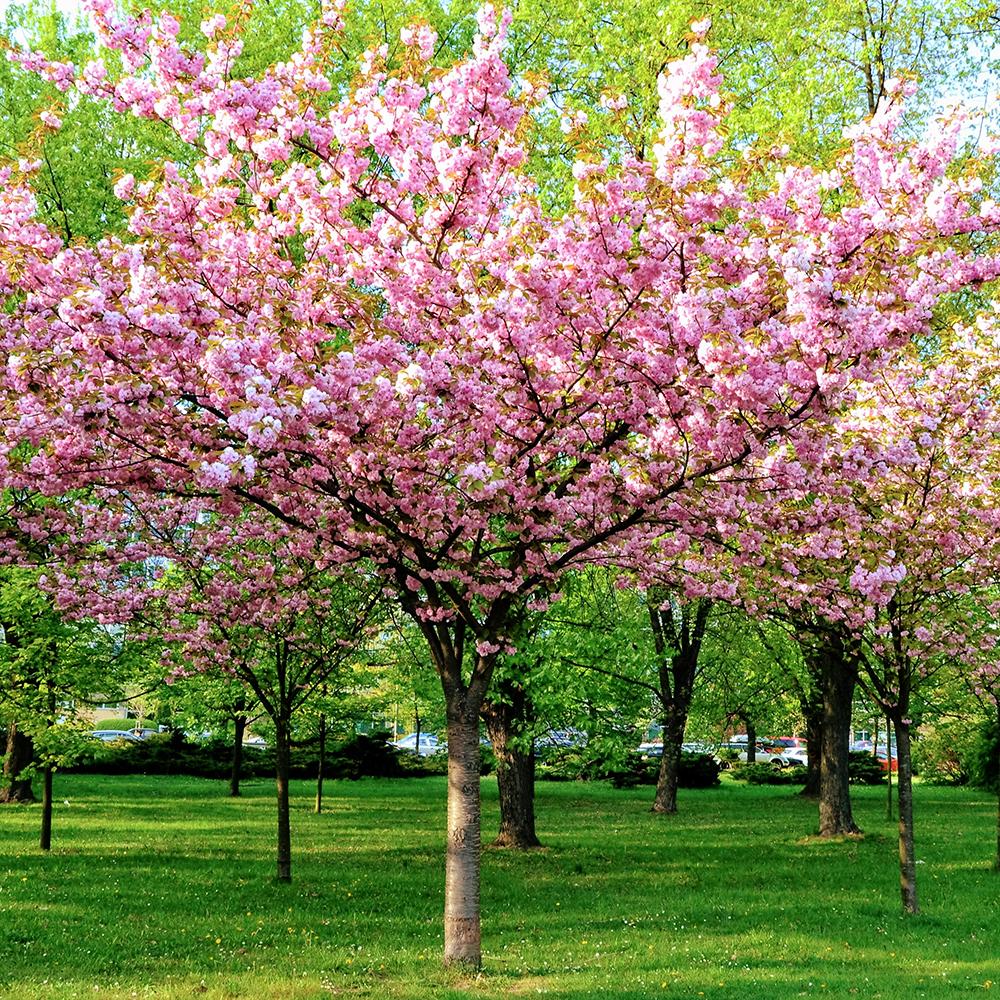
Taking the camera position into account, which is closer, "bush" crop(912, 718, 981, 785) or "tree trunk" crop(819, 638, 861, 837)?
"tree trunk" crop(819, 638, 861, 837)

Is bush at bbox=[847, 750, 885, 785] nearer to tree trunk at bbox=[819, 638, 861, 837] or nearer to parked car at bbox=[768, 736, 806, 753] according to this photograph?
parked car at bbox=[768, 736, 806, 753]

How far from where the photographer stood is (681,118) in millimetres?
7855

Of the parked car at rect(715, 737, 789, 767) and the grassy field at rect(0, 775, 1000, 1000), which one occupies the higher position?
the grassy field at rect(0, 775, 1000, 1000)

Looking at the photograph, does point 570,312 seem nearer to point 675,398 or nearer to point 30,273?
point 675,398

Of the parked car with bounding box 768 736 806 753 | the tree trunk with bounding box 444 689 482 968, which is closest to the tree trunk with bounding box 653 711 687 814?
the tree trunk with bounding box 444 689 482 968

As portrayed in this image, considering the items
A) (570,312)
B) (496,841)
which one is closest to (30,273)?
(570,312)

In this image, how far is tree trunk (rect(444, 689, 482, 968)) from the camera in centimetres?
948

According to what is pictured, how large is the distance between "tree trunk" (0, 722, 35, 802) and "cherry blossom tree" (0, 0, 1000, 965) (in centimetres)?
1849

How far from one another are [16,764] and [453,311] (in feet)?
72.9

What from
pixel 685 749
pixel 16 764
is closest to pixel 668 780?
pixel 16 764

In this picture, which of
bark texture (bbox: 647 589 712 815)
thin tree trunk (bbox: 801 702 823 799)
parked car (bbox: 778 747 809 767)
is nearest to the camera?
bark texture (bbox: 647 589 712 815)

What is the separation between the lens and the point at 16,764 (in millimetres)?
24812

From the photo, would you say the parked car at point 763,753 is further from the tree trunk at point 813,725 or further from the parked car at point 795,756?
the tree trunk at point 813,725

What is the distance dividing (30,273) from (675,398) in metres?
5.34
